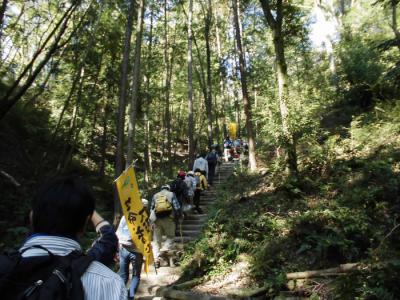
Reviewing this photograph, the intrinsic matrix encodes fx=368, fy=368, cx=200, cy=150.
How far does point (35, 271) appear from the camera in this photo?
1402 mm

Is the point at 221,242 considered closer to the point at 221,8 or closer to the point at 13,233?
the point at 13,233

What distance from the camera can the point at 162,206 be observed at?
874 centimetres

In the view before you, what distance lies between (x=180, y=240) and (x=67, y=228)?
31.6 ft

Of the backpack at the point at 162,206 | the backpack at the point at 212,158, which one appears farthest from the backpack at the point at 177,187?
the backpack at the point at 212,158

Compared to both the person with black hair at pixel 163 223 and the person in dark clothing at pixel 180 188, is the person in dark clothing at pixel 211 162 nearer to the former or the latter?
the person in dark clothing at pixel 180 188

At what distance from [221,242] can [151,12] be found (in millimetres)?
17357

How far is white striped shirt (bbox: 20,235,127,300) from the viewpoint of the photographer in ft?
4.81

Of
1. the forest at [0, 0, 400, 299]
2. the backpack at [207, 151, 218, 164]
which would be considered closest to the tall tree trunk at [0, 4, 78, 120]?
the forest at [0, 0, 400, 299]

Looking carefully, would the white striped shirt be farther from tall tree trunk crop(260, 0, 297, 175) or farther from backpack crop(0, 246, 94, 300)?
tall tree trunk crop(260, 0, 297, 175)

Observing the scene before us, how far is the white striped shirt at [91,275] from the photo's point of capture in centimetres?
146

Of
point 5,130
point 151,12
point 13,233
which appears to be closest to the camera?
point 13,233

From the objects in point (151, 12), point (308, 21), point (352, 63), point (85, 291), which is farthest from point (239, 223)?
point (308, 21)

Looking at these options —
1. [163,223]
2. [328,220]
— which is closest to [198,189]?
[163,223]

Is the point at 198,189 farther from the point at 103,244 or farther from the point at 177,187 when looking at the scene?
the point at 103,244
